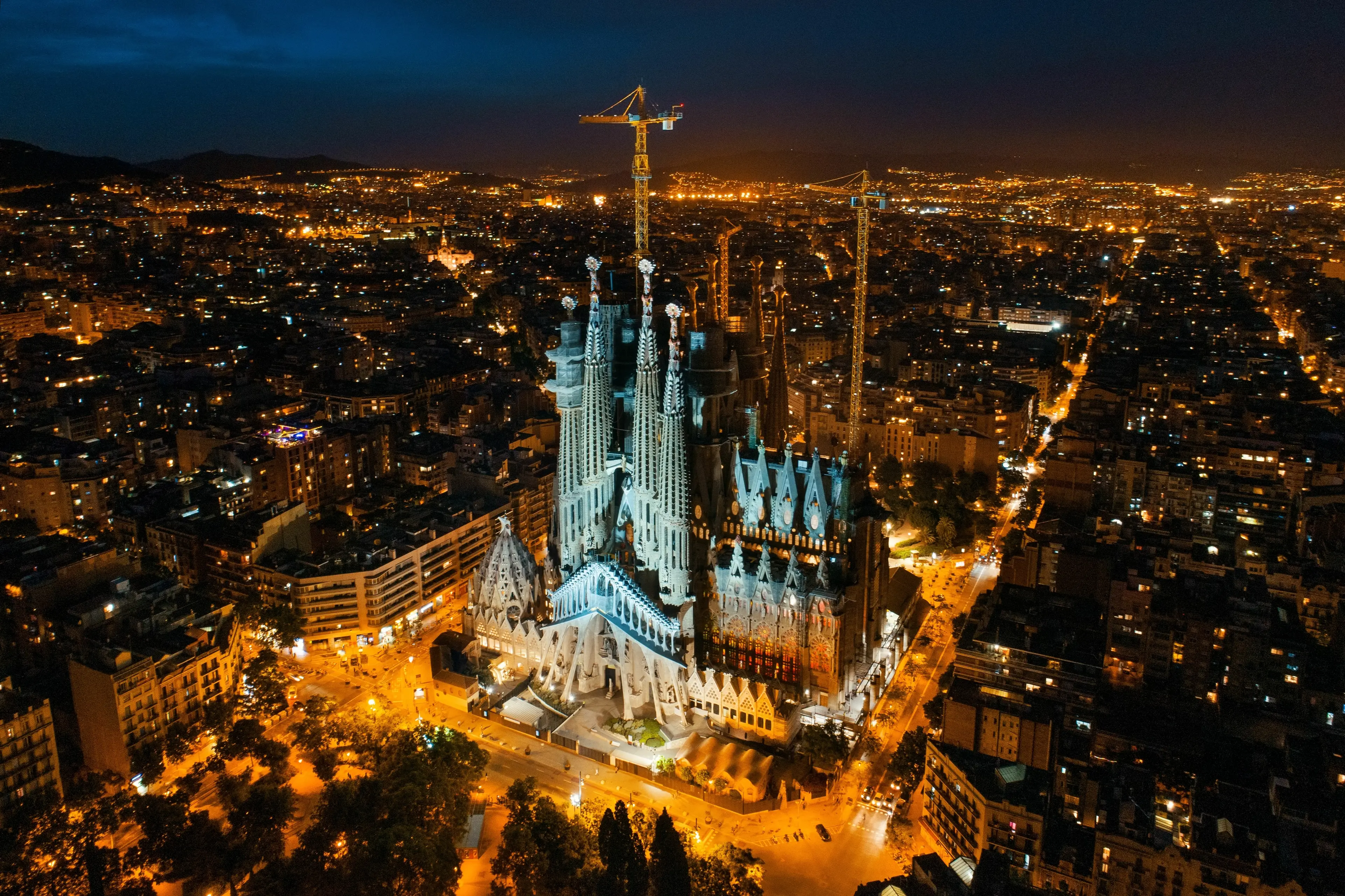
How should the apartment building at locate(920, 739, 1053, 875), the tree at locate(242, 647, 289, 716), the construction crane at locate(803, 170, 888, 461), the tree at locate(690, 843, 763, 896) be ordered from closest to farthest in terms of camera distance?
the tree at locate(690, 843, 763, 896)
the apartment building at locate(920, 739, 1053, 875)
the tree at locate(242, 647, 289, 716)
the construction crane at locate(803, 170, 888, 461)

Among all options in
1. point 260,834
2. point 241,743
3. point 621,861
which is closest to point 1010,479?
point 621,861

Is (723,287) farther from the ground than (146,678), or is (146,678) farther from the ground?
(723,287)

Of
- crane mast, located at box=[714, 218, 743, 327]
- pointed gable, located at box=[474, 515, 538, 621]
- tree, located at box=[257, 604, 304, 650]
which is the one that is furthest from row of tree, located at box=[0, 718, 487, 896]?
crane mast, located at box=[714, 218, 743, 327]

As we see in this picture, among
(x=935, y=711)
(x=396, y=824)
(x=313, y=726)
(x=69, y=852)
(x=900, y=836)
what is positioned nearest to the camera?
(x=69, y=852)

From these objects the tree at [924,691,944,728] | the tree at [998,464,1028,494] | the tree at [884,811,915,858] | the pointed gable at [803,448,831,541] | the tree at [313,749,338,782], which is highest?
the pointed gable at [803,448,831,541]

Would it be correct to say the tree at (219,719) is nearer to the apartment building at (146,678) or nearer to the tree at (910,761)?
the apartment building at (146,678)

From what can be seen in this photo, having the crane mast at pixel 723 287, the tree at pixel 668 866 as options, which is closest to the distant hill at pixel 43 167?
the crane mast at pixel 723 287

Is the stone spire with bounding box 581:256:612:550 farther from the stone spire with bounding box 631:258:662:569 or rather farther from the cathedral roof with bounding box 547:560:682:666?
the cathedral roof with bounding box 547:560:682:666

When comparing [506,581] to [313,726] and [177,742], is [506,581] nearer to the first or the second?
[313,726]
